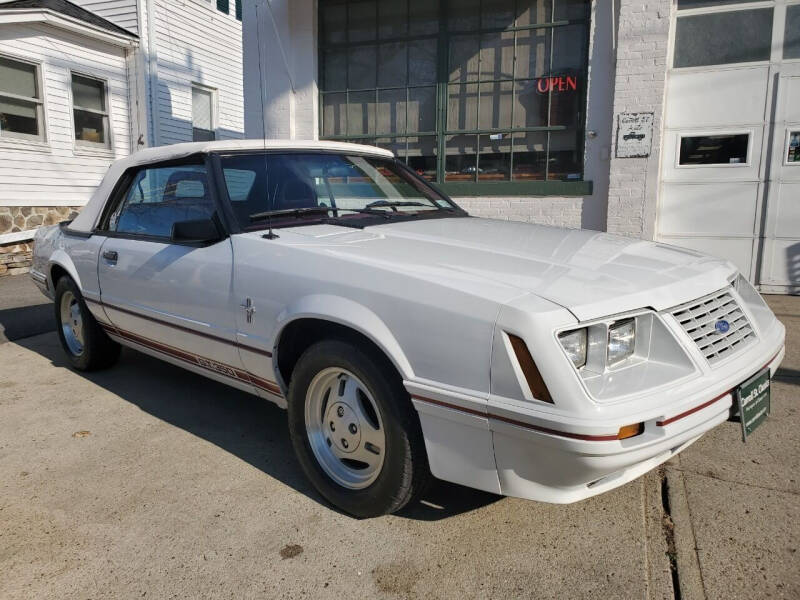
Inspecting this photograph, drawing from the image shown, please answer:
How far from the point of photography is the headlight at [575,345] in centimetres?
198

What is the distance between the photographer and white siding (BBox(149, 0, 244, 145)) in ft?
41.4

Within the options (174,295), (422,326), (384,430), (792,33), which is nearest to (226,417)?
(174,295)

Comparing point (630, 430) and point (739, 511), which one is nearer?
point (630, 430)

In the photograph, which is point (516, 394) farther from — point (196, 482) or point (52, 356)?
point (52, 356)

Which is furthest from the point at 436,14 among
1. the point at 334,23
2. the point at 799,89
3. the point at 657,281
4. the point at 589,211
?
the point at 657,281

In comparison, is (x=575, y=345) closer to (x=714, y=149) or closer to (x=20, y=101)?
(x=714, y=149)

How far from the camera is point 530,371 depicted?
1.96 meters

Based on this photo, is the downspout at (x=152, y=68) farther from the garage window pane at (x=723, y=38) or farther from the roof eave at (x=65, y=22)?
the garage window pane at (x=723, y=38)

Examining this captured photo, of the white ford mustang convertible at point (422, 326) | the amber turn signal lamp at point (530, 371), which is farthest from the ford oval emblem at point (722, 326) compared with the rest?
the amber turn signal lamp at point (530, 371)

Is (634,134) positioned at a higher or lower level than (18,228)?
higher

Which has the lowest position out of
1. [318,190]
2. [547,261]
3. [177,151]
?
[547,261]

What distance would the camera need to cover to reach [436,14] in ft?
27.2

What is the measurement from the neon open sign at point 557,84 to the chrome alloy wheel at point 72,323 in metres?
5.90

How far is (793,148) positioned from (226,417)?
663cm
